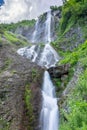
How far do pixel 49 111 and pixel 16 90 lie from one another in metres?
4.15

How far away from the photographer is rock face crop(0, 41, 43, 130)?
85.1ft

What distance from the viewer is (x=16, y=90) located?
29.6m

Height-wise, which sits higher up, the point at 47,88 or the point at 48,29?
the point at 48,29

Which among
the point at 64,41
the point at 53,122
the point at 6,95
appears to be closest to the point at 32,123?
the point at 53,122

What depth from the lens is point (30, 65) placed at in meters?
36.7

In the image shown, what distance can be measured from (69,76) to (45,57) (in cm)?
1549

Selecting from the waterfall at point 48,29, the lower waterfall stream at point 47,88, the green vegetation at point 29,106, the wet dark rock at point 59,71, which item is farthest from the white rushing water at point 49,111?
the waterfall at point 48,29

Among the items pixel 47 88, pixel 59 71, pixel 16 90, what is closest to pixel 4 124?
pixel 16 90

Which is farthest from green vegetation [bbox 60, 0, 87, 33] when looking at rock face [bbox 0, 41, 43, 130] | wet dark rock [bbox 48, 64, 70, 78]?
wet dark rock [bbox 48, 64, 70, 78]

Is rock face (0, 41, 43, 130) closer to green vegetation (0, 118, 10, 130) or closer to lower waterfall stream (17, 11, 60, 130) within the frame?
green vegetation (0, 118, 10, 130)

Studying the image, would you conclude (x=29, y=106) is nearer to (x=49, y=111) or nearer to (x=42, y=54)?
(x=49, y=111)

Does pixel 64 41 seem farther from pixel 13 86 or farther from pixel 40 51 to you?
pixel 13 86

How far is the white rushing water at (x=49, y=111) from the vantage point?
2602 cm

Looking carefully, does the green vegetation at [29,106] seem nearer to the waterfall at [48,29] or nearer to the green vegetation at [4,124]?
the green vegetation at [4,124]
